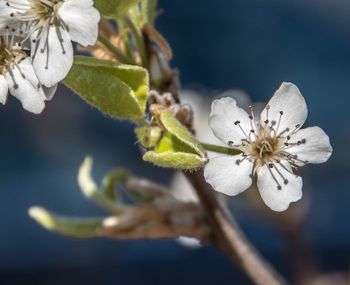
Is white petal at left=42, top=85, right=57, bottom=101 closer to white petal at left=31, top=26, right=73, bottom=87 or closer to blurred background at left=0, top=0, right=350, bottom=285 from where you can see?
white petal at left=31, top=26, right=73, bottom=87

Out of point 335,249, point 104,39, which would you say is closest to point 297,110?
point 104,39

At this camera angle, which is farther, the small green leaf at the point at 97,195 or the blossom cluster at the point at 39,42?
the small green leaf at the point at 97,195

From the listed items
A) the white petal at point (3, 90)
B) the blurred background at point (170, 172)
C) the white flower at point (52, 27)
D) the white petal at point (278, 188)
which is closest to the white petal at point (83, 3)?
the white flower at point (52, 27)

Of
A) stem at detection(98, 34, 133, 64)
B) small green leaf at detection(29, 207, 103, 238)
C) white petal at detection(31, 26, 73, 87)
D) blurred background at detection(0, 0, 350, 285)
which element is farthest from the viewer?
blurred background at detection(0, 0, 350, 285)

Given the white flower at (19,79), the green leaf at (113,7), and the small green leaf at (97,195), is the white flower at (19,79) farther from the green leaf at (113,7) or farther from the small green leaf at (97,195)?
the small green leaf at (97,195)

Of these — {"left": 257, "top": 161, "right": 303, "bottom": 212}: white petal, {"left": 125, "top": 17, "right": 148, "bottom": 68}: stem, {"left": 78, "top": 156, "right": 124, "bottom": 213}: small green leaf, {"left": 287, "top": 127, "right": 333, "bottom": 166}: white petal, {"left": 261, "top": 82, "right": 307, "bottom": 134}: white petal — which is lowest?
{"left": 257, "top": 161, "right": 303, "bottom": 212}: white petal

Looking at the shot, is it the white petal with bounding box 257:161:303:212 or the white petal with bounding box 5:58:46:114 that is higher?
the white petal with bounding box 5:58:46:114

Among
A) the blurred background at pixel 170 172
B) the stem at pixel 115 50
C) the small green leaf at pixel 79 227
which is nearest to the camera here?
the stem at pixel 115 50

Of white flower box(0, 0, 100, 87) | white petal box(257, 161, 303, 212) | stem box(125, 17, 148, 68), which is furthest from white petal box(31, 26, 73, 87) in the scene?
white petal box(257, 161, 303, 212)
